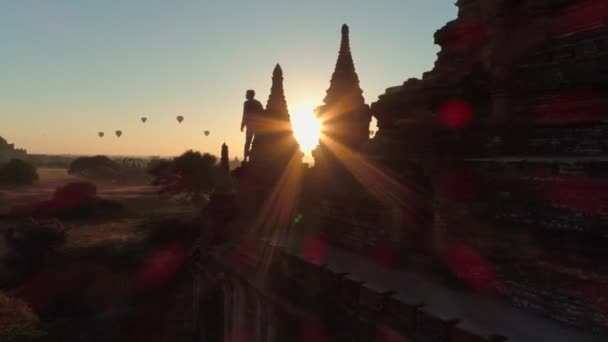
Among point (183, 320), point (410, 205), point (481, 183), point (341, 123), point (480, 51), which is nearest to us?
point (481, 183)

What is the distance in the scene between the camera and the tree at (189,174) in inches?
1829

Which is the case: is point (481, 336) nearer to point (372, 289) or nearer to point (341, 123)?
point (372, 289)

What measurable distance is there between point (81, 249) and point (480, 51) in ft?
82.2

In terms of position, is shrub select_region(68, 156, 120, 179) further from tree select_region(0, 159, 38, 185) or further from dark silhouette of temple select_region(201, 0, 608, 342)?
dark silhouette of temple select_region(201, 0, 608, 342)

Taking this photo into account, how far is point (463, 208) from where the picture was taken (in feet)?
28.4

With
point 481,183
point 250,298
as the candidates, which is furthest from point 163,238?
point 481,183

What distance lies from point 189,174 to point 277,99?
108ft

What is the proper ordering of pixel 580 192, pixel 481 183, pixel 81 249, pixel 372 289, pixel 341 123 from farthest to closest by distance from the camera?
pixel 81 249, pixel 341 123, pixel 481 183, pixel 372 289, pixel 580 192

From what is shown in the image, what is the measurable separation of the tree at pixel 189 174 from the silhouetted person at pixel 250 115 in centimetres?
3138

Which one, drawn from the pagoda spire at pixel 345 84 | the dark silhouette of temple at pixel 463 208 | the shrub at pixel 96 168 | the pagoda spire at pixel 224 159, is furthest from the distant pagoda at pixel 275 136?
the shrub at pixel 96 168

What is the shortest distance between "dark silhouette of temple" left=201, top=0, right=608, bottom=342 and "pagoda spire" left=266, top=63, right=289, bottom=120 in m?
2.46

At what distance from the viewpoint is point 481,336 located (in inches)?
217

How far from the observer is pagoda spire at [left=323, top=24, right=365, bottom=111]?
14.7m

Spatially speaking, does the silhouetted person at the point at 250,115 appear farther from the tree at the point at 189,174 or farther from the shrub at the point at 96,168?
the shrub at the point at 96,168
